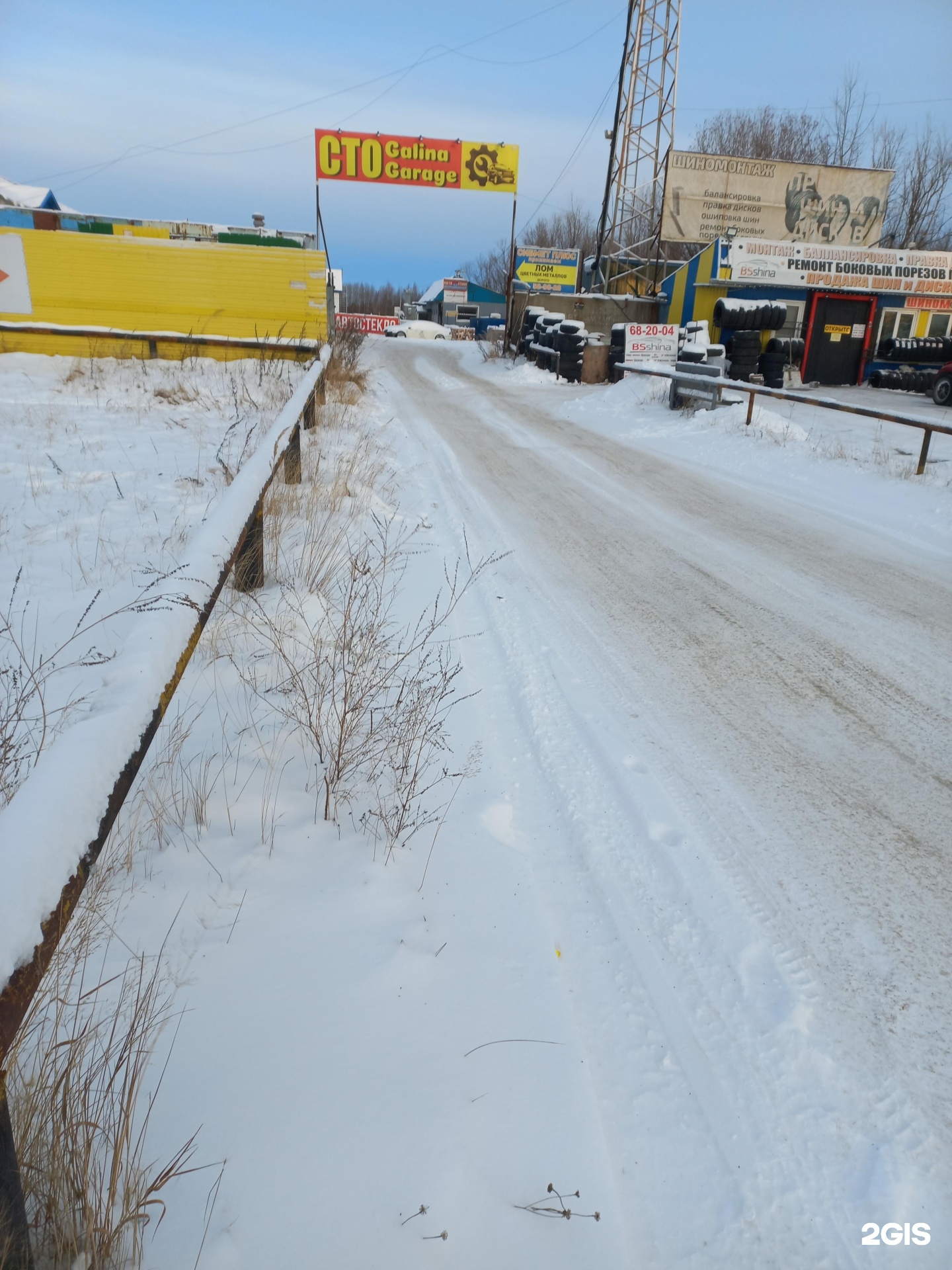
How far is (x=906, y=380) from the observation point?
21406 millimetres

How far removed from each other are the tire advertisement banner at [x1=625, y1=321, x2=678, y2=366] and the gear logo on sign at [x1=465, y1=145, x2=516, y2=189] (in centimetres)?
1293

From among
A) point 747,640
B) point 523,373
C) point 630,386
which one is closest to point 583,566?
point 747,640

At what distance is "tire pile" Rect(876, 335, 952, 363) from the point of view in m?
22.5

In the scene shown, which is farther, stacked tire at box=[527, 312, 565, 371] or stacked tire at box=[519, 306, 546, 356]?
stacked tire at box=[519, 306, 546, 356]

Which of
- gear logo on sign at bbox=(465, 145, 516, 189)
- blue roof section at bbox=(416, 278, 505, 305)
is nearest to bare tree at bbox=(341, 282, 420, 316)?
blue roof section at bbox=(416, 278, 505, 305)

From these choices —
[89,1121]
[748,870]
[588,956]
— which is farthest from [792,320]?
[89,1121]

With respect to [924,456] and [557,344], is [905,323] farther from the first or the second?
[924,456]

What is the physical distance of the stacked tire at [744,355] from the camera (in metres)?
17.8

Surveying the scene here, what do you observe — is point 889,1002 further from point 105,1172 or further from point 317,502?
point 317,502

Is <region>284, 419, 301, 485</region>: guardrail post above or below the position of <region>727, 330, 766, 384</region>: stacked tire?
below

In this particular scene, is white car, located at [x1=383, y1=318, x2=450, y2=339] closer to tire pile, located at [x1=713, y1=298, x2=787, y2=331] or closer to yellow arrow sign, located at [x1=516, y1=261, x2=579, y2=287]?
yellow arrow sign, located at [x1=516, y1=261, x2=579, y2=287]

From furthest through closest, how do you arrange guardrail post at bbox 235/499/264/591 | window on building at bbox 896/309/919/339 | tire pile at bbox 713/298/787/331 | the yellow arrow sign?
the yellow arrow sign < window on building at bbox 896/309/919/339 < tire pile at bbox 713/298/787/331 < guardrail post at bbox 235/499/264/591

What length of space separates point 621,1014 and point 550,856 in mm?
699

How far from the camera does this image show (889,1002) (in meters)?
2.26
